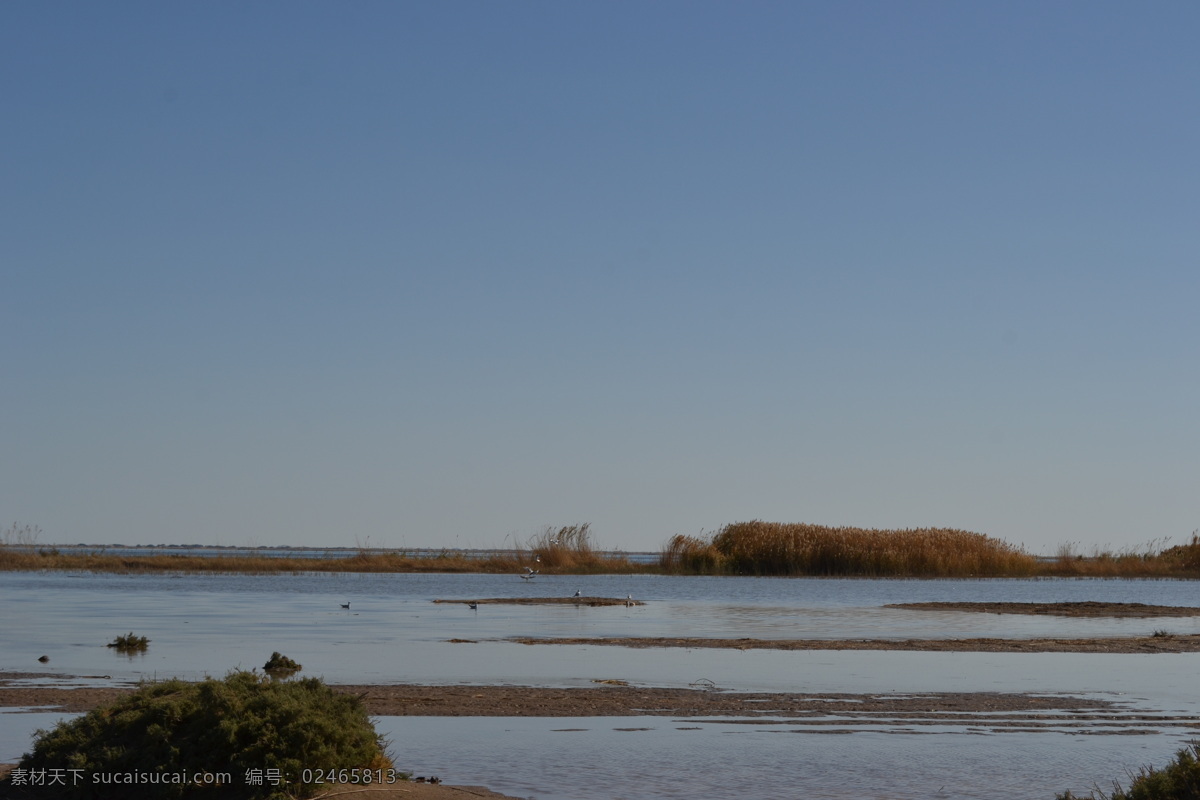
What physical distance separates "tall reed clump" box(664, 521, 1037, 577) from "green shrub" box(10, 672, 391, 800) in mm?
51370

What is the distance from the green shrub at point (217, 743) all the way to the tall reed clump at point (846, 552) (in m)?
51.4

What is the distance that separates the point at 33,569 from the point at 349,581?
68.1 ft

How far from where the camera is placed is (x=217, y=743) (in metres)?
9.69

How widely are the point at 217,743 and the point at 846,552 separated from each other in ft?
173

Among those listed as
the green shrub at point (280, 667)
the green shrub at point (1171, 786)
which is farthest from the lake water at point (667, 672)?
the green shrub at point (1171, 786)

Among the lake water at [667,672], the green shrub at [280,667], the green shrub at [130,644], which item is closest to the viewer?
the lake water at [667,672]

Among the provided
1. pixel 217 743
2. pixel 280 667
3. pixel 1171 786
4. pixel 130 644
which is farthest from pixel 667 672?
pixel 1171 786

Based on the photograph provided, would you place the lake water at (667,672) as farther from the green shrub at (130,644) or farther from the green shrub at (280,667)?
the green shrub at (280,667)

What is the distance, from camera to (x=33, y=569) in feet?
210

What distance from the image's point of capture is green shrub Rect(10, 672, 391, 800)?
9570mm

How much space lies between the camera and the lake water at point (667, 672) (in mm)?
11117

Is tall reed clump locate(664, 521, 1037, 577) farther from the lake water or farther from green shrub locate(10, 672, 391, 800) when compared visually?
green shrub locate(10, 672, 391, 800)

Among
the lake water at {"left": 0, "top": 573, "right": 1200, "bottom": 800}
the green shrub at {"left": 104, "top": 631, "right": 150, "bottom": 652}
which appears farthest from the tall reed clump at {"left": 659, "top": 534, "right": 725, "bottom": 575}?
the green shrub at {"left": 104, "top": 631, "right": 150, "bottom": 652}

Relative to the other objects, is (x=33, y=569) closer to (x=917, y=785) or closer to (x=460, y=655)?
(x=460, y=655)
